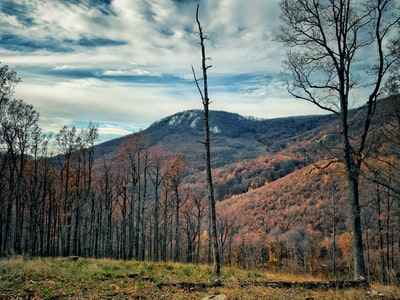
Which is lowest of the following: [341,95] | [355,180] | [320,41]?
[355,180]

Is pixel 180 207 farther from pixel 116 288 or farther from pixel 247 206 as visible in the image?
pixel 247 206

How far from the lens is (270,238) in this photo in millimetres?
71812

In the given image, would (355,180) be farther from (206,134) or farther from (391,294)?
(206,134)

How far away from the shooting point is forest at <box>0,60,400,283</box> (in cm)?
2339

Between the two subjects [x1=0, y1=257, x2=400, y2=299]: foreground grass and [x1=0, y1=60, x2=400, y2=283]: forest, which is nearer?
[x1=0, y1=257, x2=400, y2=299]: foreground grass

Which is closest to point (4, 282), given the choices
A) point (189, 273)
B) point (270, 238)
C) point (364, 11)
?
point (189, 273)

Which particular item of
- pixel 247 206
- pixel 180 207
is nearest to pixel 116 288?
pixel 180 207

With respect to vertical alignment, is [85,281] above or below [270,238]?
above

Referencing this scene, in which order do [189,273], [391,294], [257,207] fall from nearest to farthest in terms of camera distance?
[391,294] < [189,273] < [257,207]

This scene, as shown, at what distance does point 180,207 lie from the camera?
4191 cm

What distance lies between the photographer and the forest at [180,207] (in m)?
23.4

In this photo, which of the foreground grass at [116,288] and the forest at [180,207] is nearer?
the foreground grass at [116,288]

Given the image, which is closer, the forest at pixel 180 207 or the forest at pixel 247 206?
the forest at pixel 247 206

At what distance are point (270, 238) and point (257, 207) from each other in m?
19.1
